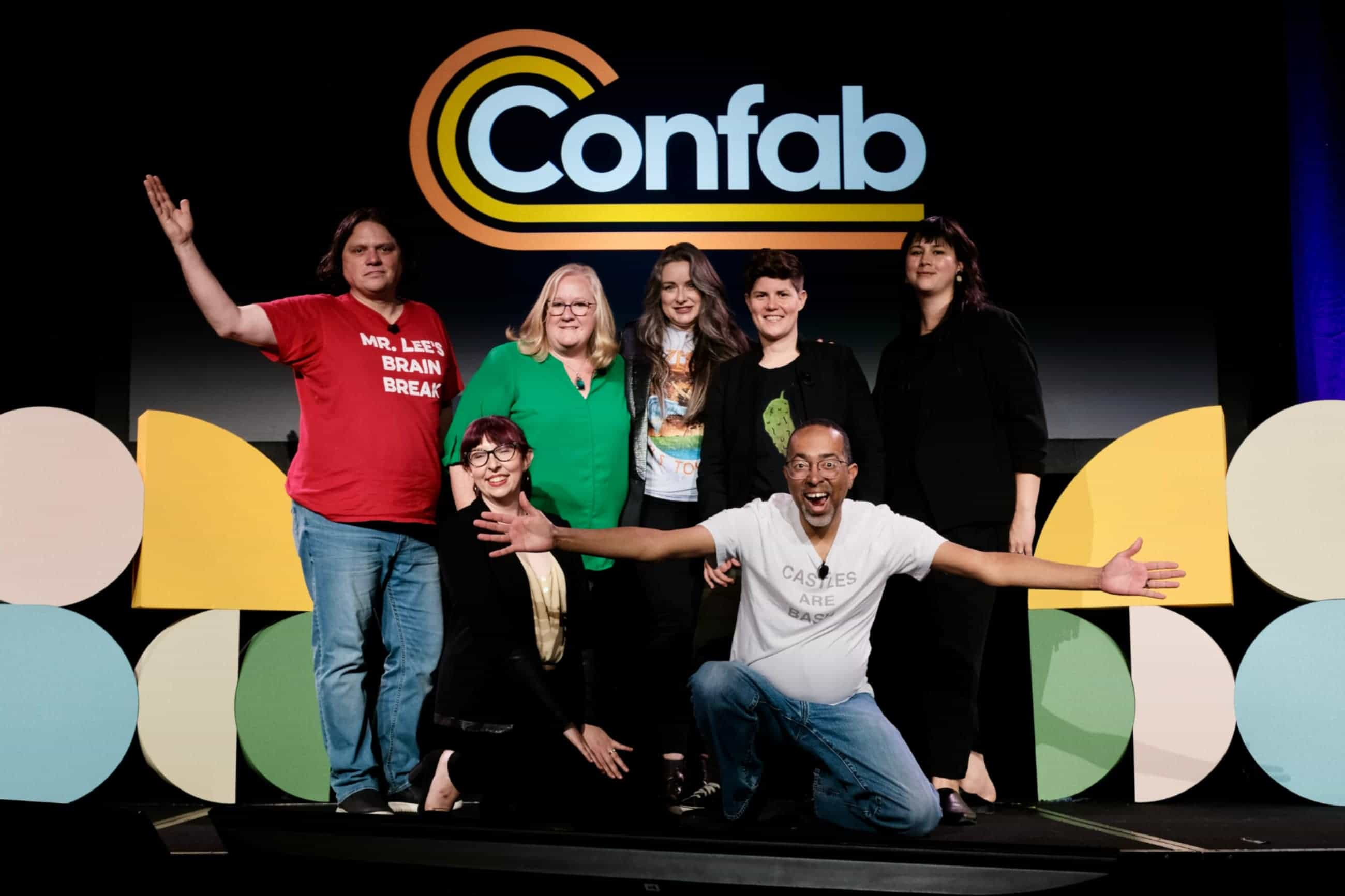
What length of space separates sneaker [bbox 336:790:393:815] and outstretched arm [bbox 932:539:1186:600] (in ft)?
5.67

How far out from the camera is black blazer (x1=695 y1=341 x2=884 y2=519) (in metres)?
3.54

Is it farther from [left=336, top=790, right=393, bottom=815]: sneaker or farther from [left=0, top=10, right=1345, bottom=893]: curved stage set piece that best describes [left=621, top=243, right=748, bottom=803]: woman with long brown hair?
[left=336, top=790, right=393, bottom=815]: sneaker

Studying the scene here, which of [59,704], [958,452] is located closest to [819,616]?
[958,452]

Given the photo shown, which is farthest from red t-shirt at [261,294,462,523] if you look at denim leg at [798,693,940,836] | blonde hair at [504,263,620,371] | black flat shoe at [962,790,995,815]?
black flat shoe at [962,790,995,815]

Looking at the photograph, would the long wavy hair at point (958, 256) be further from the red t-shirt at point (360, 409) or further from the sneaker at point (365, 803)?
the sneaker at point (365, 803)

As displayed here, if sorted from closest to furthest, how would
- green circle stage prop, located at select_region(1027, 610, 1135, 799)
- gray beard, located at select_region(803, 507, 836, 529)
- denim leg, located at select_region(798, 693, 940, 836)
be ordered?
denim leg, located at select_region(798, 693, 940, 836) → gray beard, located at select_region(803, 507, 836, 529) → green circle stage prop, located at select_region(1027, 610, 1135, 799)

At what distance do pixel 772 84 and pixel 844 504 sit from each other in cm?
164

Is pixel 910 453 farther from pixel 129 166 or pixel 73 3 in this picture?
pixel 73 3

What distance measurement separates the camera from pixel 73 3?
13.6 feet

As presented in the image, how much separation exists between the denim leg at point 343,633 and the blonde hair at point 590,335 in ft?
2.38

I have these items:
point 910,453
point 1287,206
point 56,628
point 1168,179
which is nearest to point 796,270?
point 910,453

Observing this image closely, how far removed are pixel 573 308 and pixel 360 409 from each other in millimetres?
708

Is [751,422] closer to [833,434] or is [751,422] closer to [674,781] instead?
[833,434]

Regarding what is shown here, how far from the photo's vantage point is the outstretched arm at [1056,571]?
2990 millimetres
